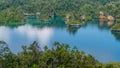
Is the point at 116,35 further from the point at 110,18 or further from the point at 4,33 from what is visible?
the point at 110,18

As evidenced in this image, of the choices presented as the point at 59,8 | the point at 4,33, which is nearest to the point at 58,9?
the point at 59,8

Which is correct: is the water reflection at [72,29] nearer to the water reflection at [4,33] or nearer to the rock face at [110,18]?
the water reflection at [4,33]

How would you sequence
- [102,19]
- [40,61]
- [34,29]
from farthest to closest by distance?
1. [102,19]
2. [34,29]
3. [40,61]

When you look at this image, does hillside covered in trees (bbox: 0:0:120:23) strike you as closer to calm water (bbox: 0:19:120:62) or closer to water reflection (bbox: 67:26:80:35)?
water reflection (bbox: 67:26:80:35)

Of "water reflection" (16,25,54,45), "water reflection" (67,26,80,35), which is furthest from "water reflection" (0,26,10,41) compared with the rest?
"water reflection" (67,26,80,35)

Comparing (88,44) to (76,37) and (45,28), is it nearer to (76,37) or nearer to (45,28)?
(76,37)

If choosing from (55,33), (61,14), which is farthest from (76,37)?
(61,14)

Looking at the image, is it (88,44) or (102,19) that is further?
(102,19)
